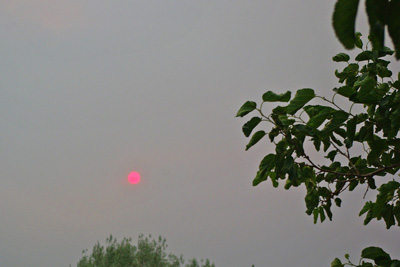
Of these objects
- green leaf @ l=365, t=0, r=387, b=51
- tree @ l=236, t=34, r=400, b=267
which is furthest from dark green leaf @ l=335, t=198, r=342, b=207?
green leaf @ l=365, t=0, r=387, b=51

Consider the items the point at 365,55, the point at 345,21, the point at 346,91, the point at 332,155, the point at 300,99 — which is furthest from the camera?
the point at 332,155

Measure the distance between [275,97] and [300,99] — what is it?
9.8 inches

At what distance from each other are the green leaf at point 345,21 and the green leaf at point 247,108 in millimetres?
3075

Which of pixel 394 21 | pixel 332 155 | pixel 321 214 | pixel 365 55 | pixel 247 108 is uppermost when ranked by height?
pixel 365 55

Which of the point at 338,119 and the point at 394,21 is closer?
the point at 394,21

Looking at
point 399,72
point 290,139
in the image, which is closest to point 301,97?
point 290,139

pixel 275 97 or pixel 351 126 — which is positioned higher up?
pixel 275 97

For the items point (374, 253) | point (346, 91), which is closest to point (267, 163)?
point (346, 91)

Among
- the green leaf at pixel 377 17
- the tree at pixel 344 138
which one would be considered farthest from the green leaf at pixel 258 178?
the green leaf at pixel 377 17

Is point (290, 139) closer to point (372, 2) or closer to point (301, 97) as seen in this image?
point (301, 97)

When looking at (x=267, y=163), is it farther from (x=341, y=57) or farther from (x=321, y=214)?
(x=341, y=57)

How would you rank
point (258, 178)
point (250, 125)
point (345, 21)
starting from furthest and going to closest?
point (258, 178)
point (250, 125)
point (345, 21)

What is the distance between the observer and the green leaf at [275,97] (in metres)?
3.83

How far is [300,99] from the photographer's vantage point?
3.75m
